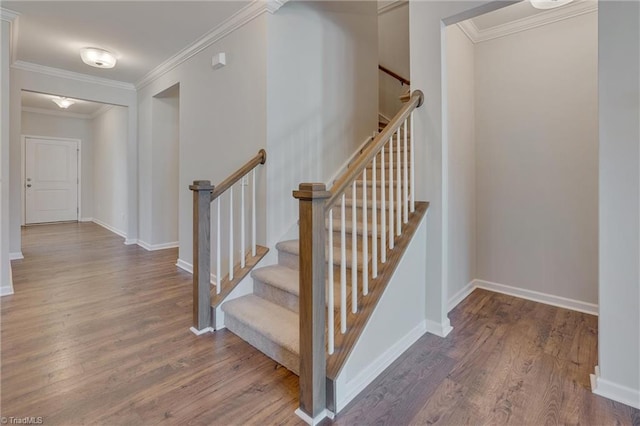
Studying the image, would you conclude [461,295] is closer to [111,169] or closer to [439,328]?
[439,328]

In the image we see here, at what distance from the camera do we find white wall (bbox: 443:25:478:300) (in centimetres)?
271

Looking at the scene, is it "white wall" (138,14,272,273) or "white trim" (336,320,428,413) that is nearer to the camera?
"white trim" (336,320,428,413)

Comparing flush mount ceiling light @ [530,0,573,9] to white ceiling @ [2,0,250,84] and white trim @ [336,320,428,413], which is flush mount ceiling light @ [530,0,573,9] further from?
white trim @ [336,320,428,413]

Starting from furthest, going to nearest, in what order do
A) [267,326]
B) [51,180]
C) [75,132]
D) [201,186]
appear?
[75,132]
[51,180]
[201,186]
[267,326]

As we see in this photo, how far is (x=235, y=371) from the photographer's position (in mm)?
1806

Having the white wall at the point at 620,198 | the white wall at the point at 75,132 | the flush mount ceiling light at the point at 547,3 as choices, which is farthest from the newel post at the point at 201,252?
the white wall at the point at 75,132

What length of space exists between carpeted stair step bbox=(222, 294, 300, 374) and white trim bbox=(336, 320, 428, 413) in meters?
0.33

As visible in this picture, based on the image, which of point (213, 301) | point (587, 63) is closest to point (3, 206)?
point (213, 301)

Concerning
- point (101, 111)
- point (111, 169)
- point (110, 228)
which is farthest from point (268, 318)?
point (101, 111)

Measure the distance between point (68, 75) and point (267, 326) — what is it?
4.69 m

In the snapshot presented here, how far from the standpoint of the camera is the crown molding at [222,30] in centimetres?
257

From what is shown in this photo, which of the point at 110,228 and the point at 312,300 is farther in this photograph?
the point at 110,228

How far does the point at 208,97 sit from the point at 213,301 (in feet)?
6.93

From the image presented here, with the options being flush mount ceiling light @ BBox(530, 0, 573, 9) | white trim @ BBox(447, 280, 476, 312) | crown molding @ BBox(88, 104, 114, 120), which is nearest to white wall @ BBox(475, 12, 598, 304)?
white trim @ BBox(447, 280, 476, 312)
